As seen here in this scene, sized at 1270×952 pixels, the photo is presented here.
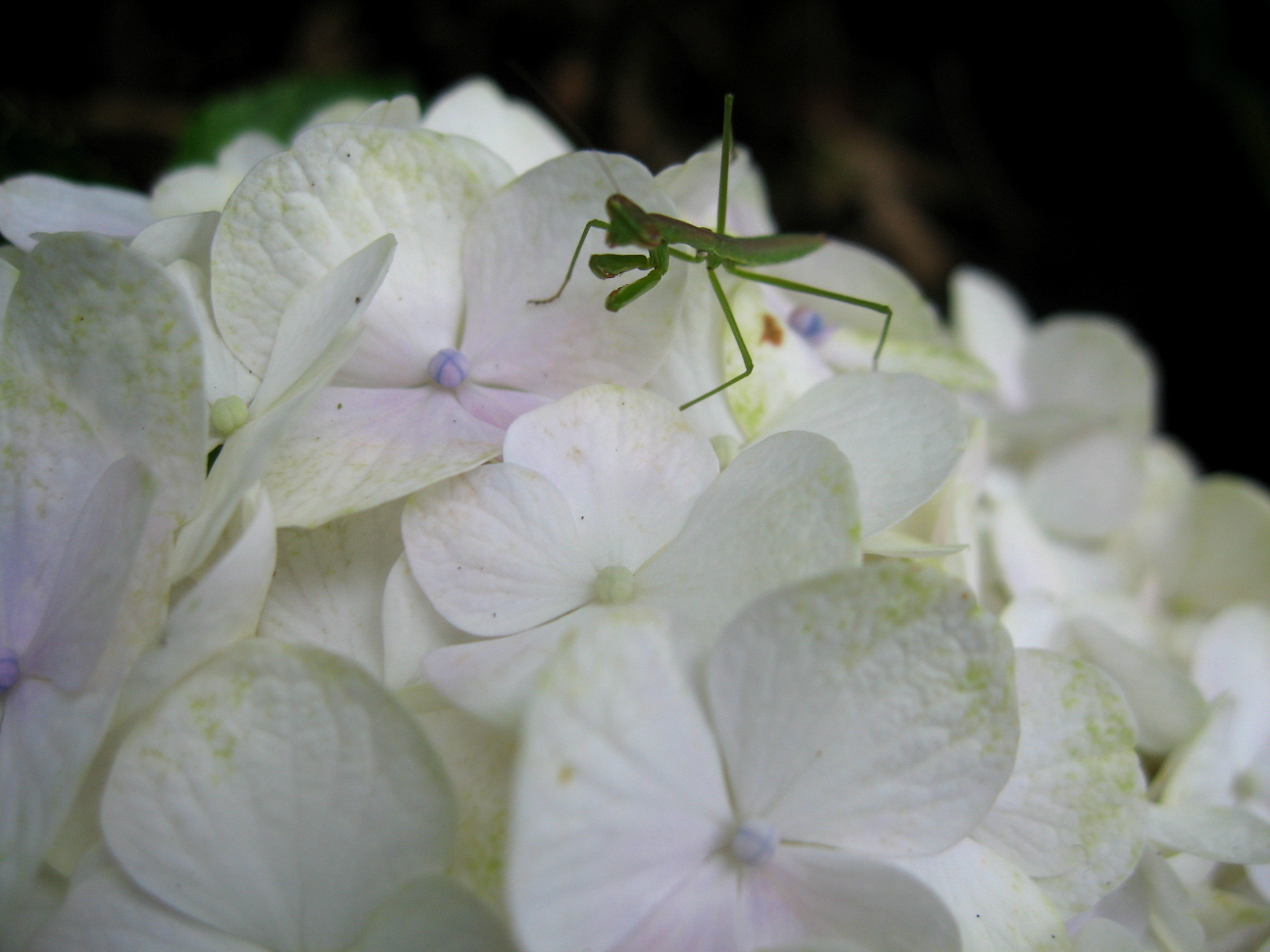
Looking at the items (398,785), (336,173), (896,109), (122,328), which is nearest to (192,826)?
(398,785)

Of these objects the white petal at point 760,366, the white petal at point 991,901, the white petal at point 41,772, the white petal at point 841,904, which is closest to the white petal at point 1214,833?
the white petal at point 991,901

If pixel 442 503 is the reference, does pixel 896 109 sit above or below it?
below

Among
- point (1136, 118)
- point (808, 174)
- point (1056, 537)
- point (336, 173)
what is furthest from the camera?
point (808, 174)

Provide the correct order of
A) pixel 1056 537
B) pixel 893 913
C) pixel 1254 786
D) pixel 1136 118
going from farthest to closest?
pixel 1136 118 < pixel 1056 537 < pixel 1254 786 < pixel 893 913

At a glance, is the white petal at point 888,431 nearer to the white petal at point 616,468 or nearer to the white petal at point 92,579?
the white petal at point 616,468

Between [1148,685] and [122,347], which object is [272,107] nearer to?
[122,347]

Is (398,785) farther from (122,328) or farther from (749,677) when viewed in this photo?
(122,328)

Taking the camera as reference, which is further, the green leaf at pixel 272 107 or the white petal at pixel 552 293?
the green leaf at pixel 272 107

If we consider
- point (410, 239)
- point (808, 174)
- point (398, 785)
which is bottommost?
point (808, 174)
